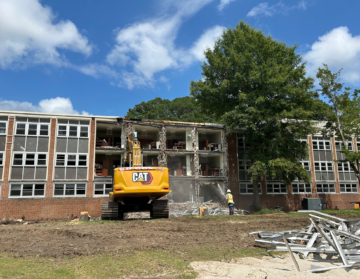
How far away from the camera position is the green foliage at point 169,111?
56031 millimetres

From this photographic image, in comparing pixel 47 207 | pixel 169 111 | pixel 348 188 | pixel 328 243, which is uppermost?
pixel 169 111

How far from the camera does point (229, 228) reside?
48.4 ft

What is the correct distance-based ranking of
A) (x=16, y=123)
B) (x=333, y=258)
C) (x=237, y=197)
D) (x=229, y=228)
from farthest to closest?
(x=237, y=197)
(x=16, y=123)
(x=229, y=228)
(x=333, y=258)

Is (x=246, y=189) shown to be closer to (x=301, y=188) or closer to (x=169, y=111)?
(x=301, y=188)

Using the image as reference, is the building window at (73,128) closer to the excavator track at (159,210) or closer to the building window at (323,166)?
the excavator track at (159,210)

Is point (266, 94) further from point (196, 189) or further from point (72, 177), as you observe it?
point (72, 177)

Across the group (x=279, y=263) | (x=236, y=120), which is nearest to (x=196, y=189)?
(x=236, y=120)

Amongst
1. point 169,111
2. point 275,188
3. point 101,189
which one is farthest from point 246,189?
point 169,111

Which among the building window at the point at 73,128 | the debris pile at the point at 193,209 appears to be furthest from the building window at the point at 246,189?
the building window at the point at 73,128

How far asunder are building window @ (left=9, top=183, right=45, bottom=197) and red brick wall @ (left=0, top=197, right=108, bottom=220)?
1.54ft

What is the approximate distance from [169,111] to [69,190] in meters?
35.2

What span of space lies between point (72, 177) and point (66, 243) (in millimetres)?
18698

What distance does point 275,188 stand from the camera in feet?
120

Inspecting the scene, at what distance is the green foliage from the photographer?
56.0 metres
